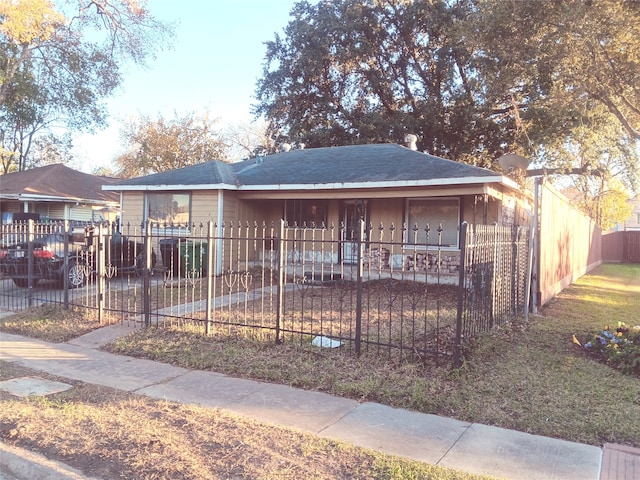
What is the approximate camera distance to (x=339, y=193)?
1385cm

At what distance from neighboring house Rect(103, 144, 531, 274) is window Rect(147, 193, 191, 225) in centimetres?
3

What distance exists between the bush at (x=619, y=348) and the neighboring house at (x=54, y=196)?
755 inches

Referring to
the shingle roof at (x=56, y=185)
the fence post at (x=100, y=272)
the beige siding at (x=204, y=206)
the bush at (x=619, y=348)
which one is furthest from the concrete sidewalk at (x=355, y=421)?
the shingle roof at (x=56, y=185)

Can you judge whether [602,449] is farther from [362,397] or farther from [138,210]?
[138,210]

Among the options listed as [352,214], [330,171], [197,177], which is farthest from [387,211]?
[197,177]

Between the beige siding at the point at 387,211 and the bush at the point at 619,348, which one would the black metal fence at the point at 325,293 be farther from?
the bush at the point at 619,348

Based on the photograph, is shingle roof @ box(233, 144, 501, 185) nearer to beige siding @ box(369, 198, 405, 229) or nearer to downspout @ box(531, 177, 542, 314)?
beige siding @ box(369, 198, 405, 229)

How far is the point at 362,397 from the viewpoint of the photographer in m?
4.99

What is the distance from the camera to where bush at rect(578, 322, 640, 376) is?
5762mm

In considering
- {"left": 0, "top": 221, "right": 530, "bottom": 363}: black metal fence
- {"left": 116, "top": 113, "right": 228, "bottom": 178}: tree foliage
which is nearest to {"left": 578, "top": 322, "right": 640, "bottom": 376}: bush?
{"left": 0, "top": 221, "right": 530, "bottom": 363}: black metal fence

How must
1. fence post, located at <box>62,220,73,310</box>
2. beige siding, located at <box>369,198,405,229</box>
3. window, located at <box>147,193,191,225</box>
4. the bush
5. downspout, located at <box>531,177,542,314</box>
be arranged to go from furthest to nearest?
1. window, located at <box>147,193,191,225</box>
2. beige siding, located at <box>369,198,405,229</box>
3. downspout, located at <box>531,177,542,314</box>
4. fence post, located at <box>62,220,73,310</box>
5. the bush

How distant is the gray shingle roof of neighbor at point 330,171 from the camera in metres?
12.5

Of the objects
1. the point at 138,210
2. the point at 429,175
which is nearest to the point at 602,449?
the point at 429,175

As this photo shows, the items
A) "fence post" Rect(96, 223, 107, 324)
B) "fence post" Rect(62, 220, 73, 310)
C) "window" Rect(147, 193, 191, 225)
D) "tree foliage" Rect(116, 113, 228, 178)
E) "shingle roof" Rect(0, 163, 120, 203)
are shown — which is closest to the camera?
"fence post" Rect(96, 223, 107, 324)
